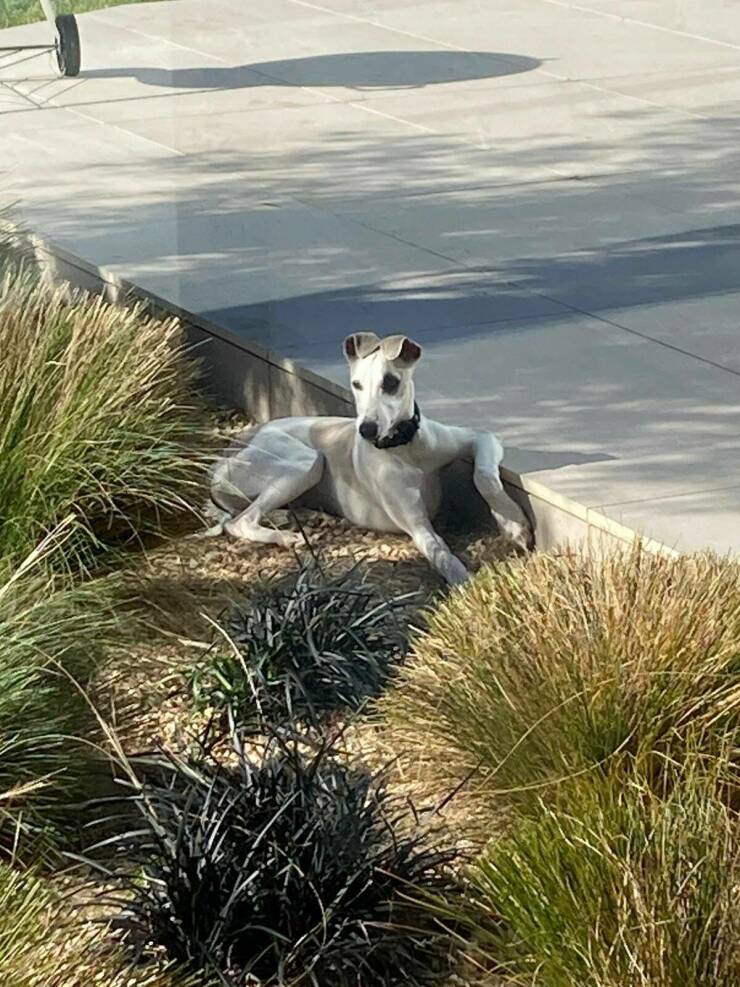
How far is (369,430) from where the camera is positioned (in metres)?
5.40

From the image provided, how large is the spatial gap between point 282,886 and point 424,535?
1.95 meters

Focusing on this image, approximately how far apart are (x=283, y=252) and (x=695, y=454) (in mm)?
2462

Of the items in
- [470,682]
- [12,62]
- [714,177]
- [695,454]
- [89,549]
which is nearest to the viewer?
[470,682]

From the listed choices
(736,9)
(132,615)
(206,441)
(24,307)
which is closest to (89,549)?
(132,615)

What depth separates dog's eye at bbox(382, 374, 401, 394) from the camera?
17.7 feet

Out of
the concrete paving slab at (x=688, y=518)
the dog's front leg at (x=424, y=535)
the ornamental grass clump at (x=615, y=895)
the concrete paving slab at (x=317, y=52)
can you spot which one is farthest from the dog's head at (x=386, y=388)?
the concrete paving slab at (x=317, y=52)

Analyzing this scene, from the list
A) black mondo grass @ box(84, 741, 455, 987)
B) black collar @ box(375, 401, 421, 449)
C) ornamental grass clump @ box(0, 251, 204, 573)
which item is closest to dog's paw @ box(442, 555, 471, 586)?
black collar @ box(375, 401, 421, 449)

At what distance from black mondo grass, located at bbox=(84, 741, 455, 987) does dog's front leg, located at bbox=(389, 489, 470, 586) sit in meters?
1.56

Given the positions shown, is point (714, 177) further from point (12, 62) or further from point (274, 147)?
point (12, 62)

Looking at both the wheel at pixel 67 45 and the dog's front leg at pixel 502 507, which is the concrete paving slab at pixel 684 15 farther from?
the dog's front leg at pixel 502 507

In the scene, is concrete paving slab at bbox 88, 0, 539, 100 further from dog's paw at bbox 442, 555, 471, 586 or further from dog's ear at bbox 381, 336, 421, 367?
dog's paw at bbox 442, 555, 471, 586

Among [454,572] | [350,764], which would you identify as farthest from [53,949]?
[454,572]

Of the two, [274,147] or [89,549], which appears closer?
[89,549]

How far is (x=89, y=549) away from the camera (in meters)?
5.23
